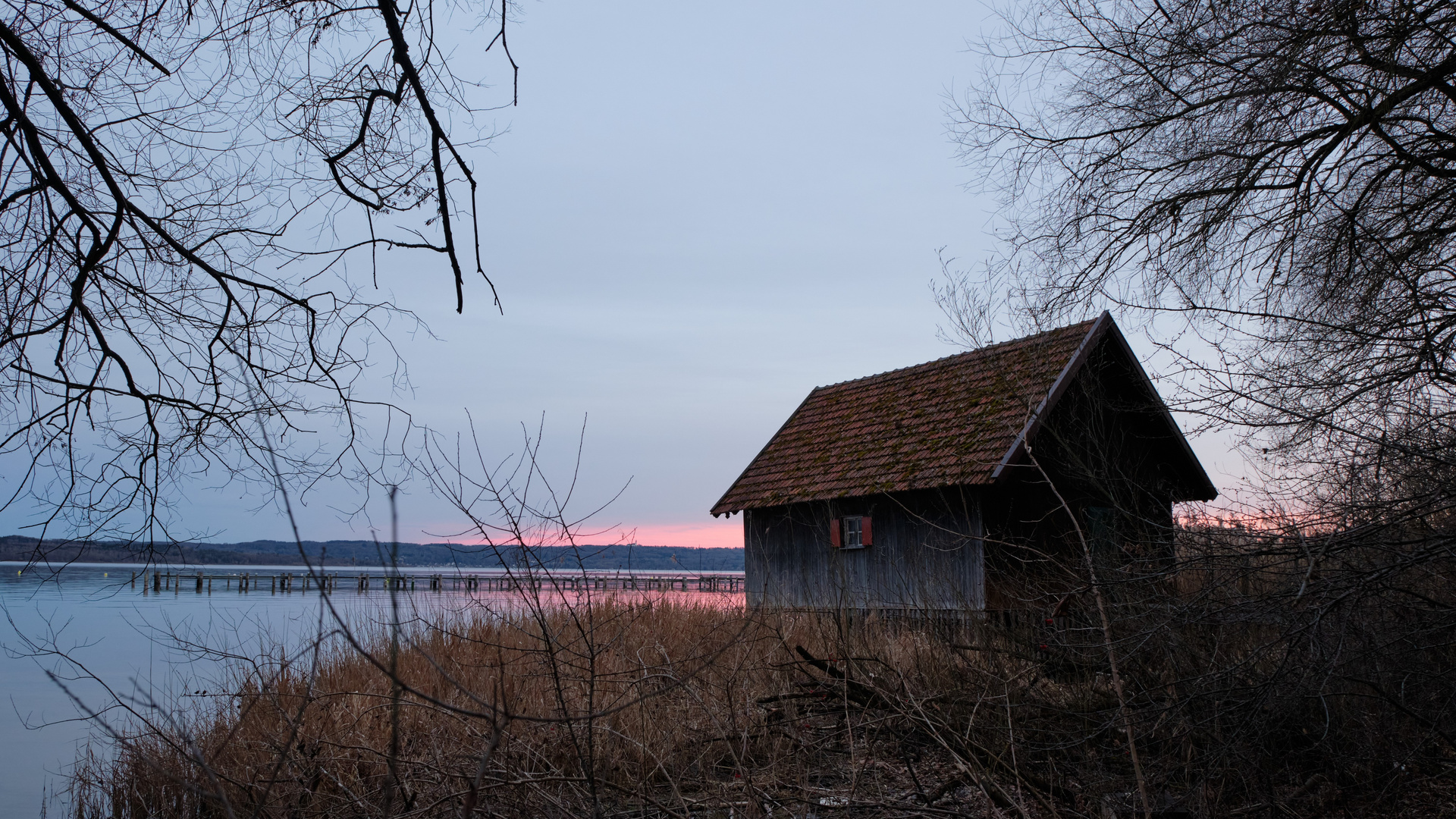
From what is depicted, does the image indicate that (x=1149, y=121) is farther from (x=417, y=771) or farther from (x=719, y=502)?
(x=719, y=502)

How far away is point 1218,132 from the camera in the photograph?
641 centimetres

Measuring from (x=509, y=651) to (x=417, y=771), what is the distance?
156 inches

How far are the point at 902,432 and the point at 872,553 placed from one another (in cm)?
203

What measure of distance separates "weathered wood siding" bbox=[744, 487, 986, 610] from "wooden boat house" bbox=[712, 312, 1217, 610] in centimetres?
3

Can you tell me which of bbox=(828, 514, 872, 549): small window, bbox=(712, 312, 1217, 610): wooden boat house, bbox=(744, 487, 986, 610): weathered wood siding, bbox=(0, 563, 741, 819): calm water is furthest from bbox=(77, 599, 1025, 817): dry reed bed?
bbox=(828, 514, 872, 549): small window

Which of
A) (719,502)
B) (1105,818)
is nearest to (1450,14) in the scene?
(1105,818)

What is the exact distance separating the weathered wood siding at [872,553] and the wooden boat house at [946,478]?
3cm

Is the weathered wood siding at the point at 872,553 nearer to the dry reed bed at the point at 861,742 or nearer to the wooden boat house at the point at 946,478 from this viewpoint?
the wooden boat house at the point at 946,478

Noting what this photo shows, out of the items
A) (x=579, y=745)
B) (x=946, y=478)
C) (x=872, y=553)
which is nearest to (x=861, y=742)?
(x=579, y=745)

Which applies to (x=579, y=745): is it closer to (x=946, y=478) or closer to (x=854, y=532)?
(x=946, y=478)

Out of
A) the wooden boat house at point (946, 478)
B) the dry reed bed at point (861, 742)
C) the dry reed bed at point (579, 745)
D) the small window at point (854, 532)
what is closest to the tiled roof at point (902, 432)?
the wooden boat house at point (946, 478)

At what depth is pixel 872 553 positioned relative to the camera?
1443 centimetres

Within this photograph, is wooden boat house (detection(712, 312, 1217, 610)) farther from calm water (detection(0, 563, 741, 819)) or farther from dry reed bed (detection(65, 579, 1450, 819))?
dry reed bed (detection(65, 579, 1450, 819))

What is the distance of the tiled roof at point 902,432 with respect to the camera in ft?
41.5
